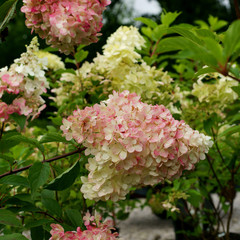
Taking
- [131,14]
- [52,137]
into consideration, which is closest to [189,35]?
[52,137]

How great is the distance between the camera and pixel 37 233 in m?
1.19

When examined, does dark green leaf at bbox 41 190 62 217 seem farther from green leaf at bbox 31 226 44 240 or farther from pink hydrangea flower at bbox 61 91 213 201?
pink hydrangea flower at bbox 61 91 213 201

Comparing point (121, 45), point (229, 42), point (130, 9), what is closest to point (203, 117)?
point (121, 45)

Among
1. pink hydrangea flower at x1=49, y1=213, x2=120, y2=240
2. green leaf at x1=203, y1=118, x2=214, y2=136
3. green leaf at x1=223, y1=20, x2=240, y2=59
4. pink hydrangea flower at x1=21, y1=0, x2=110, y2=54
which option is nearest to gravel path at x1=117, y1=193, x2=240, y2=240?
green leaf at x1=203, y1=118, x2=214, y2=136

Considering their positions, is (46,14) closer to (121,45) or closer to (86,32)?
(86,32)

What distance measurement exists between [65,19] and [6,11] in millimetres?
240

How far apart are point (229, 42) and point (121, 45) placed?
999 millimetres

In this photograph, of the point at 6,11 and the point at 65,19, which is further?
the point at 6,11

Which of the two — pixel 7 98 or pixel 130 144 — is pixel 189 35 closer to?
pixel 130 144

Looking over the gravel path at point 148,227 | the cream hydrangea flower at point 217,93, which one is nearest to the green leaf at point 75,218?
the cream hydrangea flower at point 217,93

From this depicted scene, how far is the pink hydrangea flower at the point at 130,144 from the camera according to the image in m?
0.88

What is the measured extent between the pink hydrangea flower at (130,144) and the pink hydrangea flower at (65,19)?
216 mm

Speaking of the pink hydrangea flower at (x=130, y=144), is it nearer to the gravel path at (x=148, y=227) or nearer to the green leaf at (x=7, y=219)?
the green leaf at (x=7, y=219)

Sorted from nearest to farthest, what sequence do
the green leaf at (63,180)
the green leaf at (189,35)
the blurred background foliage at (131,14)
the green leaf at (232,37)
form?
the green leaf at (232,37) < the green leaf at (189,35) < the green leaf at (63,180) < the blurred background foliage at (131,14)
